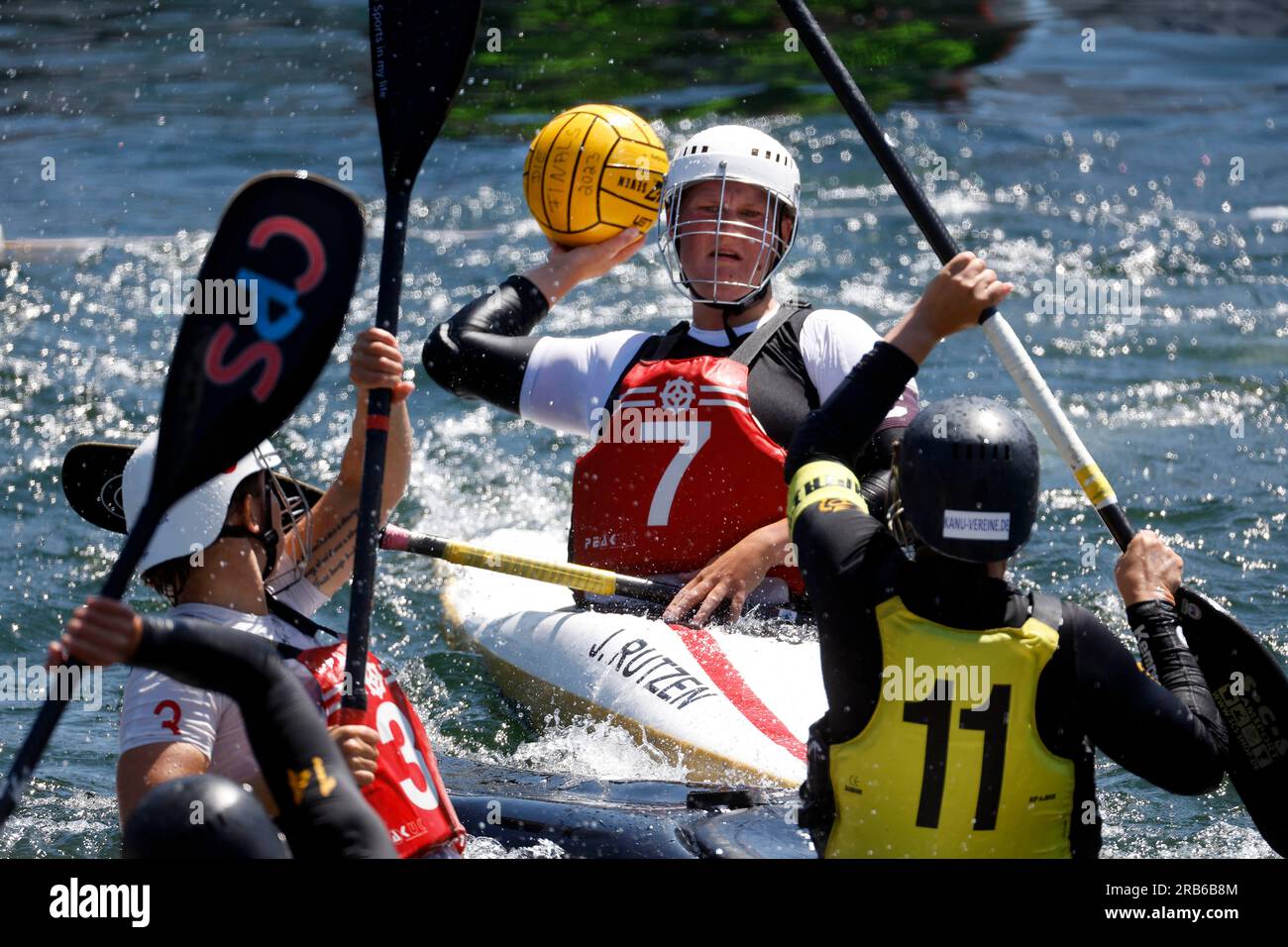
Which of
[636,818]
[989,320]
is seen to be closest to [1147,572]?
[989,320]

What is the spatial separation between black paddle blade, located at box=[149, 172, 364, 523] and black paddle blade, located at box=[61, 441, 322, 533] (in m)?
0.91

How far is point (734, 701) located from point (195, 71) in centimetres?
1341

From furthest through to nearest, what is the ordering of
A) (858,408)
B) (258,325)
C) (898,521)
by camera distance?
(858,408), (898,521), (258,325)

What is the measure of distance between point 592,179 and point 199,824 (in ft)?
10.8

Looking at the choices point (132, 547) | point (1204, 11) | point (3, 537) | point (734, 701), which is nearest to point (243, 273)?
point (132, 547)

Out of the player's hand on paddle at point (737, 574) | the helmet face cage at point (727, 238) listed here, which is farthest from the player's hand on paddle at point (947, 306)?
the helmet face cage at point (727, 238)

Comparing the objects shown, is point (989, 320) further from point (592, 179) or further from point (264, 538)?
point (264, 538)

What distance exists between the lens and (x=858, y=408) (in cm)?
344

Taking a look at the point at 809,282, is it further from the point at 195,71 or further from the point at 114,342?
the point at 195,71

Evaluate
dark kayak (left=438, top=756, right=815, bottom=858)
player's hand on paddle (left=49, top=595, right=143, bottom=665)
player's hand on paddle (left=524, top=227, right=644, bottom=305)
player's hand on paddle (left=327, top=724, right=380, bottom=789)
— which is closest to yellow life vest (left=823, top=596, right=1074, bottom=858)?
dark kayak (left=438, top=756, right=815, bottom=858)

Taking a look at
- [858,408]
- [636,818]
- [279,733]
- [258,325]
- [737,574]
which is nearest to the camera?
[279,733]

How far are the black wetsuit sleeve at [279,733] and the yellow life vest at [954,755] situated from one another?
979mm

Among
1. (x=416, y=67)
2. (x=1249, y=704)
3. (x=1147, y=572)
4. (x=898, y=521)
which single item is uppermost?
(x=416, y=67)

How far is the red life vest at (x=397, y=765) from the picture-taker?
11.6 ft
